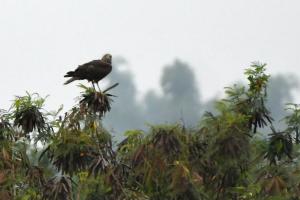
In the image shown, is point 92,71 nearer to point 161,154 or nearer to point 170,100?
point 161,154

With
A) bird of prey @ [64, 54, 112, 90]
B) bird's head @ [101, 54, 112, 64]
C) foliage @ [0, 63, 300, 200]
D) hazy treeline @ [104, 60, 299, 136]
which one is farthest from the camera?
hazy treeline @ [104, 60, 299, 136]

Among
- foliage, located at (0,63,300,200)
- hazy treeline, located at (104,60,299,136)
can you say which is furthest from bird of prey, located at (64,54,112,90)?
hazy treeline, located at (104,60,299,136)

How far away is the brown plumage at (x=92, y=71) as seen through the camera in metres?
11.9

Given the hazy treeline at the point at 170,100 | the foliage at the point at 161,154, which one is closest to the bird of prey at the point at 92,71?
the foliage at the point at 161,154

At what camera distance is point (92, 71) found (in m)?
11.9

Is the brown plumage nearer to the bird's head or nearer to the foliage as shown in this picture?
the bird's head

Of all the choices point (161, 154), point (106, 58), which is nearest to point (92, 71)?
point (106, 58)

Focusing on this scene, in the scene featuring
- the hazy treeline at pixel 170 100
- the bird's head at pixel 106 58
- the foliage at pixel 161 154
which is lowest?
the foliage at pixel 161 154

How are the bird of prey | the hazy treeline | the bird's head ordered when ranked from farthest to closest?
the hazy treeline, the bird's head, the bird of prey

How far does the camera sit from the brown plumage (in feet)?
39.0

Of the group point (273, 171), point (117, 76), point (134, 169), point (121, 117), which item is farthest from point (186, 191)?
point (117, 76)

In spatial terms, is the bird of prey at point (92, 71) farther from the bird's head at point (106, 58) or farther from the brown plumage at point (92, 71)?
the bird's head at point (106, 58)

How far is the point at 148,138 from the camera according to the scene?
32.7ft

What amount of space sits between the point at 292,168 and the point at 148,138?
1677mm
